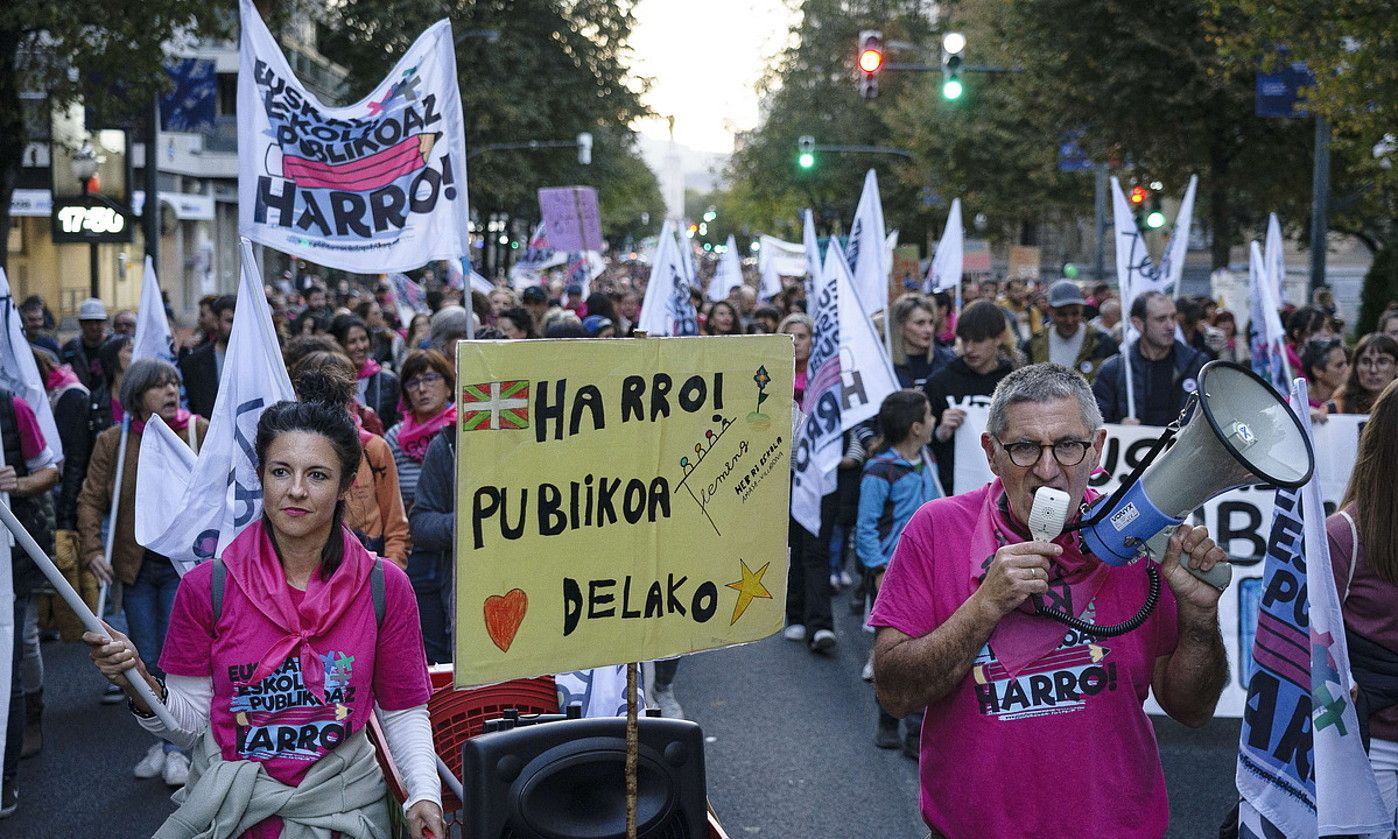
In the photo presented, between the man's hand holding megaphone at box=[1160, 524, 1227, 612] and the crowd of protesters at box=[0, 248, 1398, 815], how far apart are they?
1.87 meters

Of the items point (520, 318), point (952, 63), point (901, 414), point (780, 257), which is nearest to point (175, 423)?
point (901, 414)

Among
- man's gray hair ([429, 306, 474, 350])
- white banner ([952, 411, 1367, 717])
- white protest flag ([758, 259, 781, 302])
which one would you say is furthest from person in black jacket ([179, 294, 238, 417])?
white protest flag ([758, 259, 781, 302])

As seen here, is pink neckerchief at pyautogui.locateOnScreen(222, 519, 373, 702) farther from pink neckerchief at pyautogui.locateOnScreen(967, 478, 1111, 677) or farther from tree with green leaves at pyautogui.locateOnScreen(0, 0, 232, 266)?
tree with green leaves at pyautogui.locateOnScreen(0, 0, 232, 266)

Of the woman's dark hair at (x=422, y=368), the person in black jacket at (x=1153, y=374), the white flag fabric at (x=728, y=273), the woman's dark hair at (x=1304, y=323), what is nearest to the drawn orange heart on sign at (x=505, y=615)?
the woman's dark hair at (x=422, y=368)

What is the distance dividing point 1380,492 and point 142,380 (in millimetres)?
4808

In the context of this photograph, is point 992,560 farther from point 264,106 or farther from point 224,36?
point 224,36

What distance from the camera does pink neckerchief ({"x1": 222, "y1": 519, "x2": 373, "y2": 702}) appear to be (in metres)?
3.29

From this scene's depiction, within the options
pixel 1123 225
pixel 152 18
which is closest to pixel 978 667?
pixel 1123 225

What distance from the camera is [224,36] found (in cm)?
1451

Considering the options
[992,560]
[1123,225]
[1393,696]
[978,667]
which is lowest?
[1393,696]

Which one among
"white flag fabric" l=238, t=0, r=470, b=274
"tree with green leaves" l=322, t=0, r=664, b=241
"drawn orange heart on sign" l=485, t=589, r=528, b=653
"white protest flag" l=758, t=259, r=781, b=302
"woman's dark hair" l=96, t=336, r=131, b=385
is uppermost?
"tree with green leaves" l=322, t=0, r=664, b=241

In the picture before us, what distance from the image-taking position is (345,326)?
10.1m

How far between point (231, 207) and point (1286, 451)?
188 feet

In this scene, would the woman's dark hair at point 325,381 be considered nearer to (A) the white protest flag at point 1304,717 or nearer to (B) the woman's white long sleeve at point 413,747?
(B) the woman's white long sleeve at point 413,747
